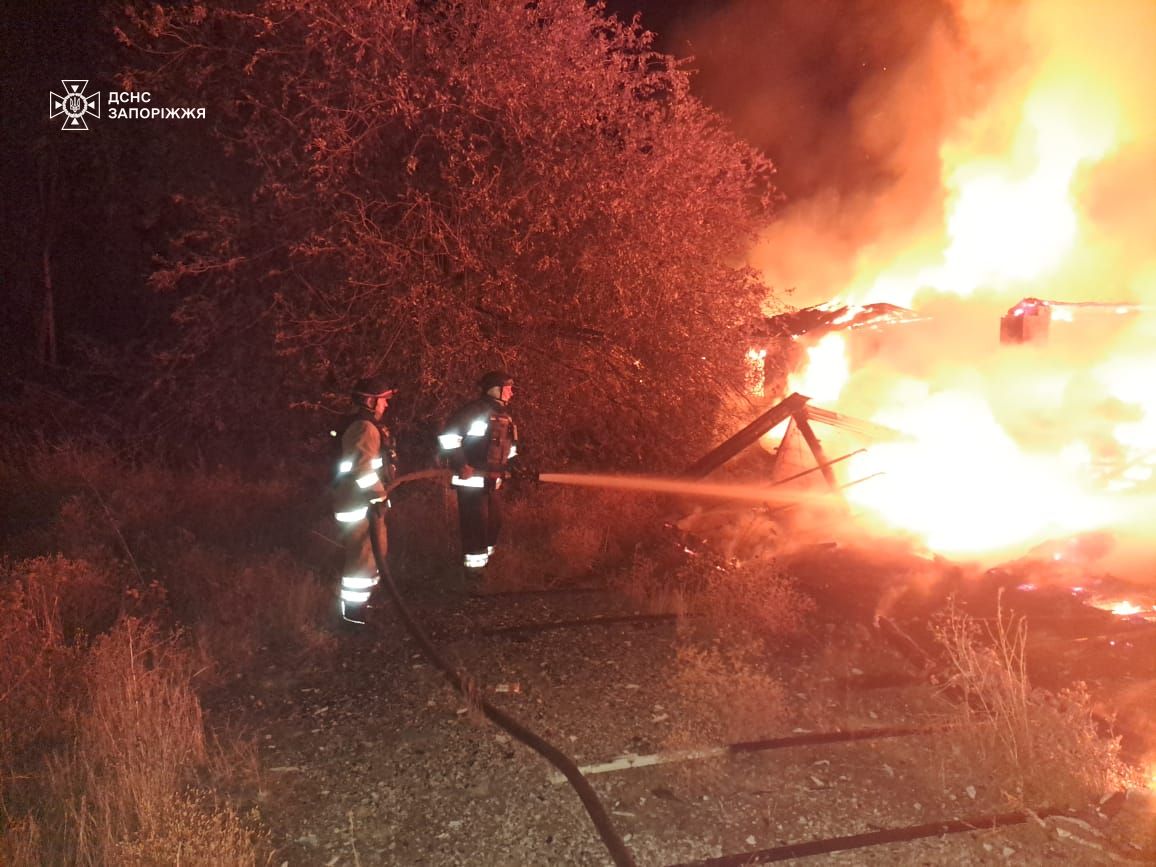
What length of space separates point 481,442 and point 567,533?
5.37 ft

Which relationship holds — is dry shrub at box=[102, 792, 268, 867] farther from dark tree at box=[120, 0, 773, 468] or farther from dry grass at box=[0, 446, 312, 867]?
dark tree at box=[120, 0, 773, 468]

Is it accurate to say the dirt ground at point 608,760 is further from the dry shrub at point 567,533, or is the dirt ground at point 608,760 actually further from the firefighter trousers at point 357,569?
the dry shrub at point 567,533

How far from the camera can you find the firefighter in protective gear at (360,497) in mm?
6168

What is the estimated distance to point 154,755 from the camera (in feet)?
12.9

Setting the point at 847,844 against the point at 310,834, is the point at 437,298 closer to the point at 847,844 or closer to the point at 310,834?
the point at 310,834

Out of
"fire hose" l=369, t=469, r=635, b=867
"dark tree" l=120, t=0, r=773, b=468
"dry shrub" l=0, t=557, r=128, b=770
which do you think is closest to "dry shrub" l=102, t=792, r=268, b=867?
"dry shrub" l=0, t=557, r=128, b=770

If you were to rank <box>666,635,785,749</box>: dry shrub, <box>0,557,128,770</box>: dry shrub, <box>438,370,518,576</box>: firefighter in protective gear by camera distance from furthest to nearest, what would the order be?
<box>438,370,518,576</box>: firefighter in protective gear < <box>666,635,785,749</box>: dry shrub < <box>0,557,128,770</box>: dry shrub

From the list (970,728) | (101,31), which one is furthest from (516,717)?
(101,31)

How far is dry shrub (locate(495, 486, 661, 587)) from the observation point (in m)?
7.87

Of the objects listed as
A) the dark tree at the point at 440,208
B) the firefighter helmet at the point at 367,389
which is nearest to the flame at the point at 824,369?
the dark tree at the point at 440,208

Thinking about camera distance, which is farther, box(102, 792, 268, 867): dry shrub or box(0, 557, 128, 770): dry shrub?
box(0, 557, 128, 770): dry shrub

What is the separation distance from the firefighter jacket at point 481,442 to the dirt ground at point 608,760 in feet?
5.30

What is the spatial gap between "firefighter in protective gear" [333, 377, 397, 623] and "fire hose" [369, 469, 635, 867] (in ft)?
0.48

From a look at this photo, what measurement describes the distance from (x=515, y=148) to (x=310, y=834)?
6605mm
